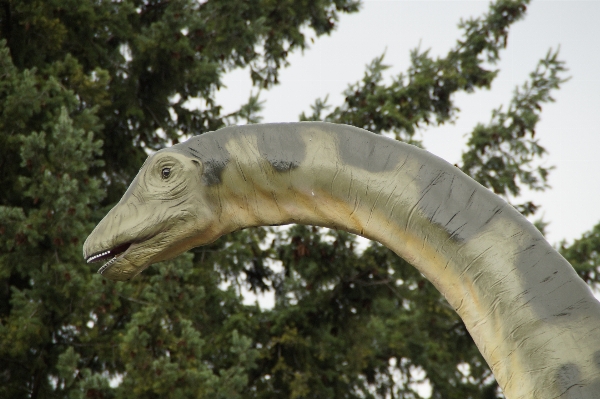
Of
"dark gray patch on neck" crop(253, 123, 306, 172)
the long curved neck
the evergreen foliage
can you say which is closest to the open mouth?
the long curved neck

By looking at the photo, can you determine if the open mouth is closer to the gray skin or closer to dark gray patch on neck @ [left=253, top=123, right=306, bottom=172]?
the gray skin

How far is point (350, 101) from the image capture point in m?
8.62

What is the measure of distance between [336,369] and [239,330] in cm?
150

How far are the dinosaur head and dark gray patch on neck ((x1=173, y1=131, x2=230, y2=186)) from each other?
0.02 m

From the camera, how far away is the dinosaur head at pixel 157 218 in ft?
8.38

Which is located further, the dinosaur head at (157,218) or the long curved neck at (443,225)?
the dinosaur head at (157,218)

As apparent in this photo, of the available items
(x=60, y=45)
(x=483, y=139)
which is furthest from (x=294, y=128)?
(x=483, y=139)

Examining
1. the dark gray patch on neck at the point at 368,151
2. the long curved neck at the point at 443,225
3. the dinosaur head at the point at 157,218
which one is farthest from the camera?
the dinosaur head at the point at 157,218

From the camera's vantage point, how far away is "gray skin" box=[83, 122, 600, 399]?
210 cm

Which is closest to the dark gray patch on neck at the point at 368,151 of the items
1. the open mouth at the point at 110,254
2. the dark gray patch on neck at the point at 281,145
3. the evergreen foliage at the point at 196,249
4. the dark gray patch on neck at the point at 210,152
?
the dark gray patch on neck at the point at 281,145

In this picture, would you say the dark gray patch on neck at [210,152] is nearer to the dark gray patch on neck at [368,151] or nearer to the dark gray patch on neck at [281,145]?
the dark gray patch on neck at [281,145]

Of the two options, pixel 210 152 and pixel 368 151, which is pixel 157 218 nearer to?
pixel 210 152

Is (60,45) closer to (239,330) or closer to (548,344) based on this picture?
(239,330)

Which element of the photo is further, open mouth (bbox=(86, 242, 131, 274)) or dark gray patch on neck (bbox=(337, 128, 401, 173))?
open mouth (bbox=(86, 242, 131, 274))
